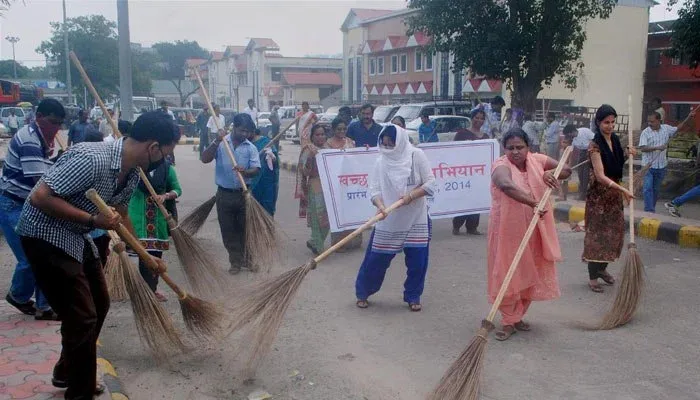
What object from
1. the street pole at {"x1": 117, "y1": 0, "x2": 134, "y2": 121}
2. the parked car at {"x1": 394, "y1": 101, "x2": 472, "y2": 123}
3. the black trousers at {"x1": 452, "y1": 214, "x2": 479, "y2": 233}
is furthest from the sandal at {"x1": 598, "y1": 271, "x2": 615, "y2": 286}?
the parked car at {"x1": 394, "y1": 101, "x2": 472, "y2": 123}

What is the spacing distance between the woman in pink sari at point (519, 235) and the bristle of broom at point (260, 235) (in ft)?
7.67

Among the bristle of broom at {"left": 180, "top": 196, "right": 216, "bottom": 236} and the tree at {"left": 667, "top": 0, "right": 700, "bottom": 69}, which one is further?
the tree at {"left": 667, "top": 0, "right": 700, "bottom": 69}

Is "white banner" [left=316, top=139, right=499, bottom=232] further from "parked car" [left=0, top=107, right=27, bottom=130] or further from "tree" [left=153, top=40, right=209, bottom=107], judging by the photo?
"tree" [left=153, top=40, right=209, bottom=107]

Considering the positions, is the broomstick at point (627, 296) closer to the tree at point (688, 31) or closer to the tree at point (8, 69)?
the tree at point (688, 31)

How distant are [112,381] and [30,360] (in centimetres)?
63

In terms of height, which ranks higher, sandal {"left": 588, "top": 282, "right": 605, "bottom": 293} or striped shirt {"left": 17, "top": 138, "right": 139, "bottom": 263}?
striped shirt {"left": 17, "top": 138, "right": 139, "bottom": 263}

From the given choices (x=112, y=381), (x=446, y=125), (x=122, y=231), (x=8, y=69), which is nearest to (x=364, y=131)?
(x=112, y=381)

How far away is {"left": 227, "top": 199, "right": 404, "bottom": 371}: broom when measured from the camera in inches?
154

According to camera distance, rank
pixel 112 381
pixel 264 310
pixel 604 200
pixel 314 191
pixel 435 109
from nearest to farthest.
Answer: pixel 112 381
pixel 264 310
pixel 604 200
pixel 314 191
pixel 435 109

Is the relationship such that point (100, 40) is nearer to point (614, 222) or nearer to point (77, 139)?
point (77, 139)

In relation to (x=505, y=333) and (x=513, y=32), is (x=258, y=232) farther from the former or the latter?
(x=513, y=32)

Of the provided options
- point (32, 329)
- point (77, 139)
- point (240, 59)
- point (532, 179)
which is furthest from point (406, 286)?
point (240, 59)

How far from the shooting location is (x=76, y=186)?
9.76ft

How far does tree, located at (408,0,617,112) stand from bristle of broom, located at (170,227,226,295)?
14.2 metres
